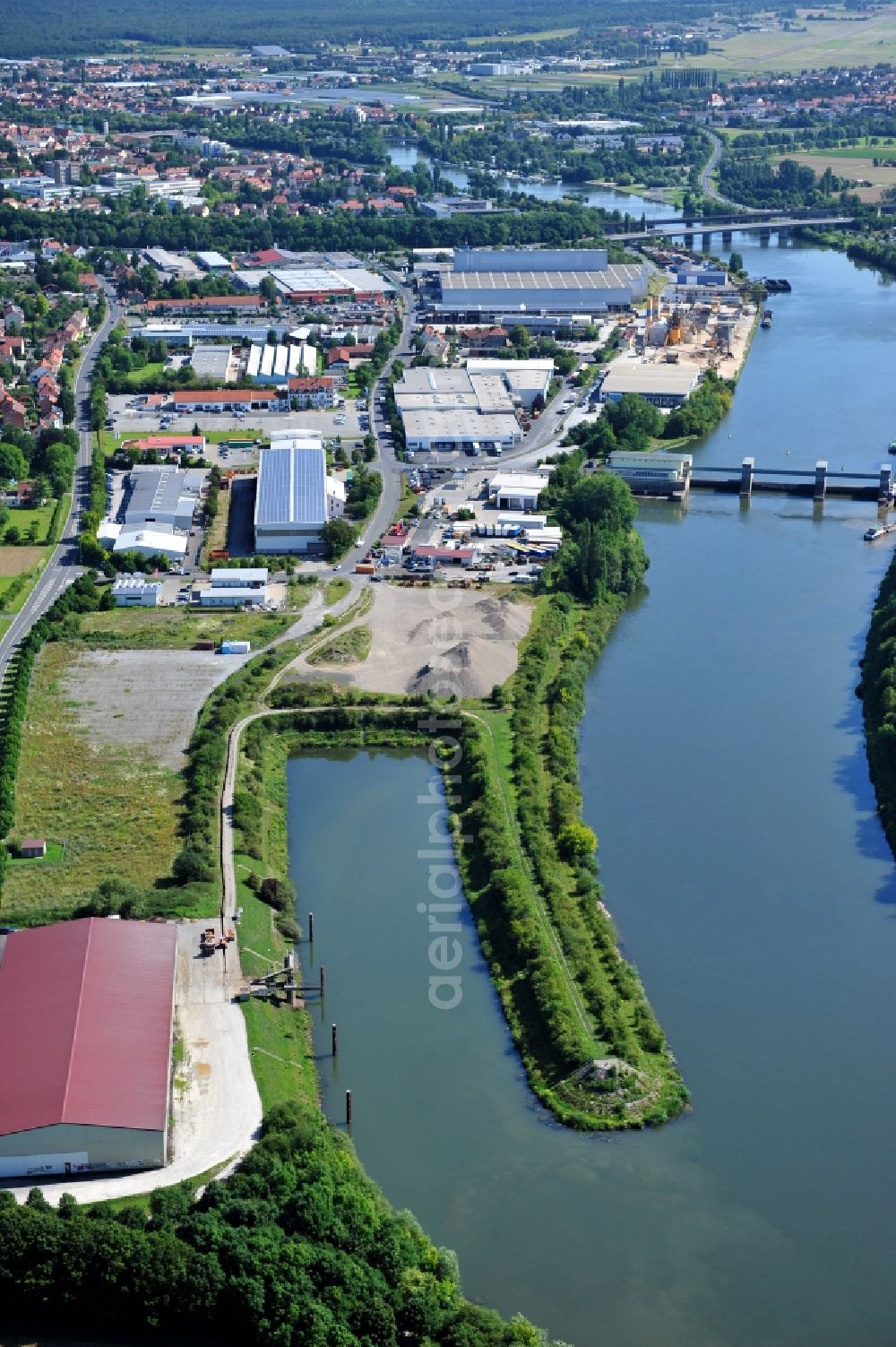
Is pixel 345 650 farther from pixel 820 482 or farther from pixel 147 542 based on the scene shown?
pixel 820 482

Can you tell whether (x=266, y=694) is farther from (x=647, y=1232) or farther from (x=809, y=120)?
(x=809, y=120)

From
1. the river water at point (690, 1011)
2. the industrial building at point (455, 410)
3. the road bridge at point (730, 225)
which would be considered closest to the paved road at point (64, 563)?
the river water at point (690, 1011)

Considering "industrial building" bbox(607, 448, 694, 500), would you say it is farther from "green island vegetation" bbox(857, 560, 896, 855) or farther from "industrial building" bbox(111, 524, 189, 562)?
"industrial building" bbox(111, 524, 189, 562)

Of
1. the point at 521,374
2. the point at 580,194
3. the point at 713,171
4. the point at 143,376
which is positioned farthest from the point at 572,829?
the point at 713,171

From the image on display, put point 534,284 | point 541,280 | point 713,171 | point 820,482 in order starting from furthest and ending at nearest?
point 713,171
point 541,280
point 534,284
point 820,482

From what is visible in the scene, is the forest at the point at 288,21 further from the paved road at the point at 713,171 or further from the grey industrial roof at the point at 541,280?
the grey industrial roof at the point at 541,280

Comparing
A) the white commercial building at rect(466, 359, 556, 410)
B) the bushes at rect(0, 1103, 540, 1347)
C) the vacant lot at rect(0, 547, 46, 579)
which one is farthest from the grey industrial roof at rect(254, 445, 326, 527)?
the bushes at rect(0, 1103, 540, 1347)
